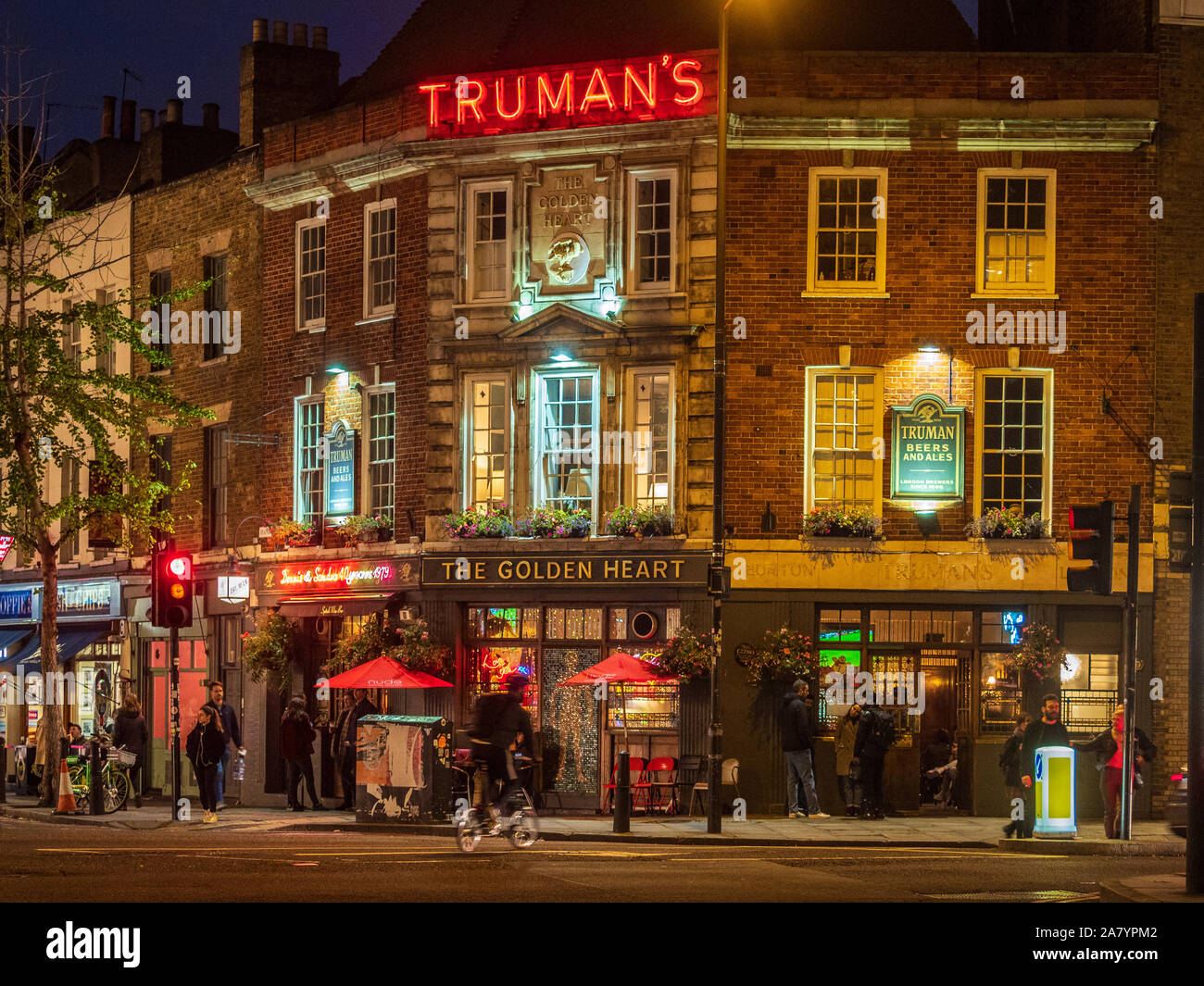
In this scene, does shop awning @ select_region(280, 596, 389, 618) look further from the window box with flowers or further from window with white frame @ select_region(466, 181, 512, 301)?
window with white frame @ select_region(466, 181, 512, 301)

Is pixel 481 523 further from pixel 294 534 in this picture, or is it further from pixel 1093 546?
pixel 1093 546

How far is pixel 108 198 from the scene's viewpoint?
36.3 meters

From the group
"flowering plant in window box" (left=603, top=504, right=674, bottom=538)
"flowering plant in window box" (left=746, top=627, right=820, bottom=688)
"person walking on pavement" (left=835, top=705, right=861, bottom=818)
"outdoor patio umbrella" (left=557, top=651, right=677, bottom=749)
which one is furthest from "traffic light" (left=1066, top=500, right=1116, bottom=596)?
"flowering plant in window box" (left=603, top=504, right=674, bottom=538)

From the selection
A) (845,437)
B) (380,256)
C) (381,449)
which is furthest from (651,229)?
(381,449)

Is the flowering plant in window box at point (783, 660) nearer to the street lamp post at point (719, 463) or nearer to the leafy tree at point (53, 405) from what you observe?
the street lamp post at point (719, 463)

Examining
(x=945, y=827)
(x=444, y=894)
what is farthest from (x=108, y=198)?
(x=444, y=894)

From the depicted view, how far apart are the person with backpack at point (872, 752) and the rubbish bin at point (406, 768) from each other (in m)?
5.83

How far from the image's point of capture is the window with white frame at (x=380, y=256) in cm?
2830

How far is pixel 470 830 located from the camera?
704 inches

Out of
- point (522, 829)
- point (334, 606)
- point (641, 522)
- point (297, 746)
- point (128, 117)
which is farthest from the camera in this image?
point (128, 117)

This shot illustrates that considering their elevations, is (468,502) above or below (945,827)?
above

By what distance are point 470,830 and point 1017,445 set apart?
11463 mm

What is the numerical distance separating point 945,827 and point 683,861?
22.9ft

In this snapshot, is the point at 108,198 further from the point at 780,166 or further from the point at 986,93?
the point at 986,93
